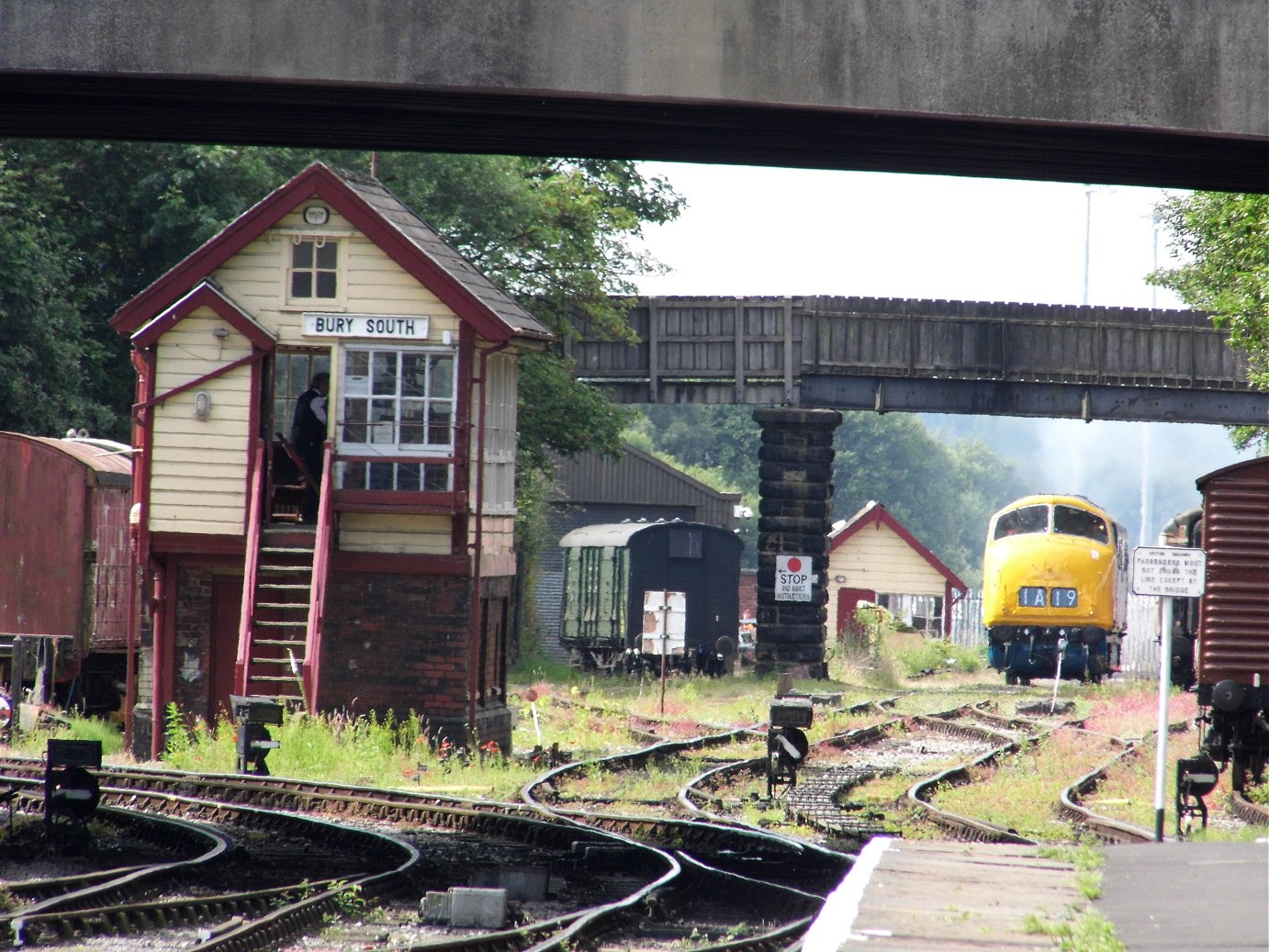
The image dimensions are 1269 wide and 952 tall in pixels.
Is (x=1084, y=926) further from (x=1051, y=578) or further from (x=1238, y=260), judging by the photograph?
(x=1051, y=578)

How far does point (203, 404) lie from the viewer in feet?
65.7

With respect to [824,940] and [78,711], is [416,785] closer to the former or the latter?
[78,711]

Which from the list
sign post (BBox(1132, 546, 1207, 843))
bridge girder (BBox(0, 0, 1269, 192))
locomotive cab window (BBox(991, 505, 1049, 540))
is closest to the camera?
bridge girder (BBox(0, 0, 1269, 192))

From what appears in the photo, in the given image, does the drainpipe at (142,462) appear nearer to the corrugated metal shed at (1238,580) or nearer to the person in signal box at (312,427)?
the person in signal box at (312,427)

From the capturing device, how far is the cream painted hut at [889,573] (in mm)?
55562

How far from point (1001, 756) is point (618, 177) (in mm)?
22973

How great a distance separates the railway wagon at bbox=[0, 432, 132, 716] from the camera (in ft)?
72.8

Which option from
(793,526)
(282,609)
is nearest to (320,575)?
(282,609)

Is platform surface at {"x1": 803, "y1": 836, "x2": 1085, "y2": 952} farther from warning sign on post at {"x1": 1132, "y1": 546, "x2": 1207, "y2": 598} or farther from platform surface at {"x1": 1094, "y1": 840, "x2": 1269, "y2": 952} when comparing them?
warning sign on post at {"x1": 1132, "y1": 546, "x2": 1207, "y2": 598}

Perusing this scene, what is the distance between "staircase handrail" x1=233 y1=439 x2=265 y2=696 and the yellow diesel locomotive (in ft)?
51.1

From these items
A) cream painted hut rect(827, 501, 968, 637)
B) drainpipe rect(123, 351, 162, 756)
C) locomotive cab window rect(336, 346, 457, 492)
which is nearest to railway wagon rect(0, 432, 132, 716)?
drainpipe rect(123, 351, 162, 756)

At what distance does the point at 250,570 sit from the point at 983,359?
19061 mm

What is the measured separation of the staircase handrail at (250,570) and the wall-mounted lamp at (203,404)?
72 cm

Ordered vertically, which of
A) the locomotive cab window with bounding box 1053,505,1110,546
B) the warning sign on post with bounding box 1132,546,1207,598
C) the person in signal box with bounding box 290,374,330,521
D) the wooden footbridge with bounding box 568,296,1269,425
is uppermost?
the wooden footbridge with bounding box 568,296,1269,425
